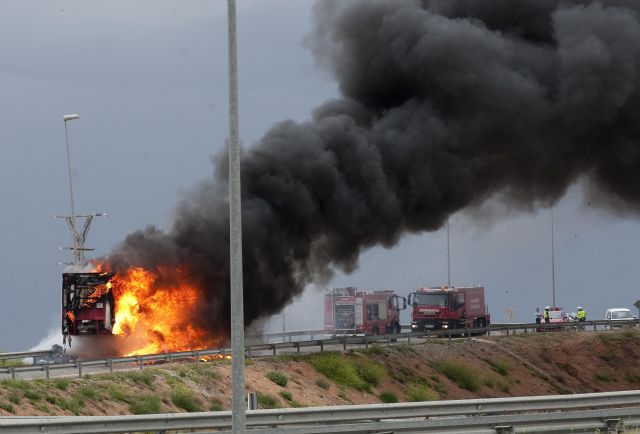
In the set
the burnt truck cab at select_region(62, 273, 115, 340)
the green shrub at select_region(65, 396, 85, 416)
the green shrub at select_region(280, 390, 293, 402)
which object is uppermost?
the burnt truck cab at select_region(62, 273, 115, 340)

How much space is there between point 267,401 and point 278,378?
3.39 metres

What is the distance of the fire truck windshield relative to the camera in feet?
200

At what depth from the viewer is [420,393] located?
42.9 m

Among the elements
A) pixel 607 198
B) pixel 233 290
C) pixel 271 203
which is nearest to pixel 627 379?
pixel 607 198

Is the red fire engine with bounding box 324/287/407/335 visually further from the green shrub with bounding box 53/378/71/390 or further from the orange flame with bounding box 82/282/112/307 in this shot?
the green shrub with bounding box 53/378/71/390

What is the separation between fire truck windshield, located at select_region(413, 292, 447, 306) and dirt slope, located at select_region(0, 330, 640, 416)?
277 inches

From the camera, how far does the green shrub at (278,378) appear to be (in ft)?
128

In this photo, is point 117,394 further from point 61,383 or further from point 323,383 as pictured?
point 323,383

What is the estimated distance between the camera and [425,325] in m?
61.5

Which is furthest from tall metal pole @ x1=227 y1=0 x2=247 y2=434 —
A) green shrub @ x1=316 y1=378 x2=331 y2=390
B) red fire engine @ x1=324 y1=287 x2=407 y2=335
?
red fire engine @ x1=324 y1=287 x2=407 y2=335

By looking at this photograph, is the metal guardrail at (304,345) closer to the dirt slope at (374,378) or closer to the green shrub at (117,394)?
the dirt slope at (374,378)

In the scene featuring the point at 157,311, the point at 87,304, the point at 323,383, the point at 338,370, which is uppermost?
the point at 87,304

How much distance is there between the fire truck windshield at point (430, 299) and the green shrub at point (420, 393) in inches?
670

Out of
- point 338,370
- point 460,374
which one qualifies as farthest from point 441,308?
point 338,370
